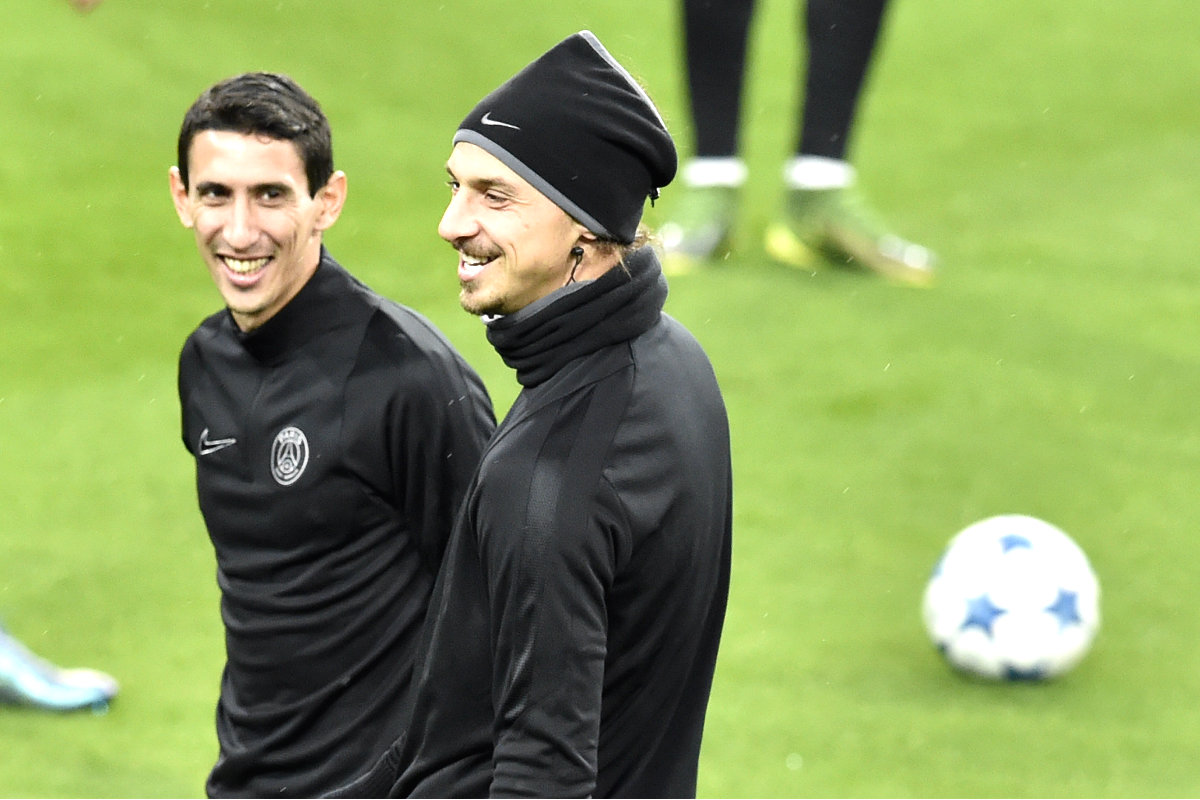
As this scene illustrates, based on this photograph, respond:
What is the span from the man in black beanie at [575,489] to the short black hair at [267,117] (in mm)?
948

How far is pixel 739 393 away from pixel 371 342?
4934 mm

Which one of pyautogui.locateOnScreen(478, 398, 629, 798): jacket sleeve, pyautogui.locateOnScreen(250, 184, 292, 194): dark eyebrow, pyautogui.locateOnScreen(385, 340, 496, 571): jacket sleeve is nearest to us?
pyautogui.locateOnScreen(478, 398, 629, 798): jacket sleeve

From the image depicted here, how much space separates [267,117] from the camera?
3.77 m

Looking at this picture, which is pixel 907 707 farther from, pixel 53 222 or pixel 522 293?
pixel 53 222

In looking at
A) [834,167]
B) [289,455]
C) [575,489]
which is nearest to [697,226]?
[834,167]

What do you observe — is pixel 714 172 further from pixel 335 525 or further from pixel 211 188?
pixel 335 525

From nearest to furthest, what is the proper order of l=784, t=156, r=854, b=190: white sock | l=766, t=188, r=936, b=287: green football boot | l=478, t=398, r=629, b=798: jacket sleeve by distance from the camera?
l=478, t=398, r=629, b=798: jacket sleeve
l=784, t=156, r=854, b=190: white sock
l=766, t=188, r=936, b=287: green football boot

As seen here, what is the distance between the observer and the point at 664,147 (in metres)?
2.91

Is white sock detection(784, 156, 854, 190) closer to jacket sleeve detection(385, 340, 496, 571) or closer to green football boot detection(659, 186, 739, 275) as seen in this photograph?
green football boot detection(659, 186, 739, 275)

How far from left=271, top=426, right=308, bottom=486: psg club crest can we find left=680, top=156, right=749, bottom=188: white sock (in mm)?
5900

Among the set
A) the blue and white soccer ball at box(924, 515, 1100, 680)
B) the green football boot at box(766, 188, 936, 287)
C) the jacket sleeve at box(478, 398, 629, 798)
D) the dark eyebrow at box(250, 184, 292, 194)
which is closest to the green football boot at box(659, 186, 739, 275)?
the green football boot at box(766, 188, 936, 287)

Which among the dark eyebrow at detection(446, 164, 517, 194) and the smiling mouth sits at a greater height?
the dark eyebrow at detection(446, 164, 517, 194)

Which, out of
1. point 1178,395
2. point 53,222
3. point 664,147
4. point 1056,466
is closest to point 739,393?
point 1056,466

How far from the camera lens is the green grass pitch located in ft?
20.4
